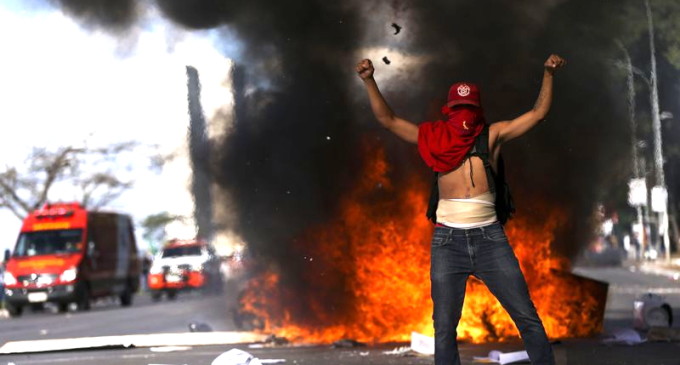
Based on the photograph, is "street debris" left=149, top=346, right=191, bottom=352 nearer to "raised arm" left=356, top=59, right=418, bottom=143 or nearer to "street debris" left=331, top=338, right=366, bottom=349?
"street debris" left=331, top=338, right=366, bottom=349

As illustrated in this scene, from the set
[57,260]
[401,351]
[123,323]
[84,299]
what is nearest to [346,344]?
[401,351]

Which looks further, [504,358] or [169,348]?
[169,348]

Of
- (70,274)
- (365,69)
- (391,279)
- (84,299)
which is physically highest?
(365,69)

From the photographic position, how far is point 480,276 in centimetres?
661

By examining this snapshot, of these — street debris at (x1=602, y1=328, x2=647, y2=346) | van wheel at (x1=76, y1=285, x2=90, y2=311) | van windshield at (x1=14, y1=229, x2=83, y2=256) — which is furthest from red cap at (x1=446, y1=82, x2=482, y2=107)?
van windshield at (x1=14, y1=229, x2=83, y2=256)

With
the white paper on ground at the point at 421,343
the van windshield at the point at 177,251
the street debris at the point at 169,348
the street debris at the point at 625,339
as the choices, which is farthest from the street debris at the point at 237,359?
the van windshield at the point at 177,251

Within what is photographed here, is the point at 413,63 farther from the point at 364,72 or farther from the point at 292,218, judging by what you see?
the point at 364,72

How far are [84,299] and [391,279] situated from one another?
757 inches

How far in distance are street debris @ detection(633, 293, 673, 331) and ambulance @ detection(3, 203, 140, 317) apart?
18154mm

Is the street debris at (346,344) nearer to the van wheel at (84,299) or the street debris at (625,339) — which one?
the street debris at (625,339)

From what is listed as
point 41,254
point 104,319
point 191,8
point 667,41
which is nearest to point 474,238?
point 191,8

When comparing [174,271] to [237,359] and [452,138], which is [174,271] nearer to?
[237,359]

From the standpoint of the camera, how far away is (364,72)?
6.73 metres

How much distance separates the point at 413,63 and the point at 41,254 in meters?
18.9
